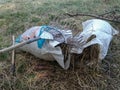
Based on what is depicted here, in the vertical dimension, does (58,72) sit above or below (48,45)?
below

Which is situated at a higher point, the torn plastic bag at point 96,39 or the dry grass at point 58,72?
the torn plastic bag at point 96,39

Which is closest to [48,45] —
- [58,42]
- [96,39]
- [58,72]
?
[58,42]

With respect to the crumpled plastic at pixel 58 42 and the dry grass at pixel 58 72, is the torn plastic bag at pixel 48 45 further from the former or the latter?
the dry grass at pixel 58 72

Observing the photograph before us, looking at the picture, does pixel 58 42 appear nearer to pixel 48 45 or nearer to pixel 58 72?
pixel 48 45

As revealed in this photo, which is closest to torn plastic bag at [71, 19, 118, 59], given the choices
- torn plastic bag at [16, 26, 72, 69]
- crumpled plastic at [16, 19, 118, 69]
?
crumpled plastic at [16, 19, 118, 69]

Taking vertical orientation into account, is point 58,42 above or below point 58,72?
above

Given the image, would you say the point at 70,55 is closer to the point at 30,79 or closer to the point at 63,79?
the point at 63,79

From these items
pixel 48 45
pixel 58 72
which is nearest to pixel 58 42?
pixel 48 45

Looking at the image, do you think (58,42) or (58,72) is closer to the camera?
(58,42)

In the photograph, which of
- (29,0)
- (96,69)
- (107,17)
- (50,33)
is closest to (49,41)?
(50,33)

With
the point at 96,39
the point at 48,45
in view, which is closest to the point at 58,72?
the point at 48,45

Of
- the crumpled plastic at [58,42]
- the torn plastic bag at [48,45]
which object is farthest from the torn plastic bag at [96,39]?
the torn plastic bag at [48,45]

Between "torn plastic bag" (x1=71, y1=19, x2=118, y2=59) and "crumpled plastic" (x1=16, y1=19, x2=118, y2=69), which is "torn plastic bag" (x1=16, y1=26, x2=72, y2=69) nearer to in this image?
"crumpled plastic" (x1=16, y1=19, x2=118, y2=69)

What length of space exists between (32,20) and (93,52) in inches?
67.9
